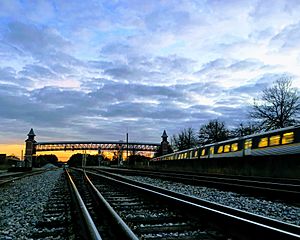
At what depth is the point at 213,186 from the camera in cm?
1477

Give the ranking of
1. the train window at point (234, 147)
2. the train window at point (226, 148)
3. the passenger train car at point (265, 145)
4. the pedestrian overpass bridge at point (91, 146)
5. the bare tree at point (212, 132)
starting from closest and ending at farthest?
1. the passenger train car at point (265, 145)
2. the train window at point (234, 147)
3. the train window at point (226, 148)
4. the bare tree at point (212, 132)
5. the pedestrian overpass bridge at point (91, 146)

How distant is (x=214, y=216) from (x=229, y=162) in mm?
19922

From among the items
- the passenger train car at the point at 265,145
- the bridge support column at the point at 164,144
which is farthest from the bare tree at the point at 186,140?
the passenger train car at the point at 265,145

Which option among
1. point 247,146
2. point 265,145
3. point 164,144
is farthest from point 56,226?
point 164,144

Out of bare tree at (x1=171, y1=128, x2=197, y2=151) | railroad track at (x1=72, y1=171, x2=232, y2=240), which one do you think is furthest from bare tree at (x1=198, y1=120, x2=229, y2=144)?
railroad track at (x1=72, y1=171, x2=232, y2=240)

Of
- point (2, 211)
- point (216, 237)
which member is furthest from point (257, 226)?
point (2, 211)

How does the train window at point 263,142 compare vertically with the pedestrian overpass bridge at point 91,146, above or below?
below

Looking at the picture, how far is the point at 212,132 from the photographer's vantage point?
89.4 m

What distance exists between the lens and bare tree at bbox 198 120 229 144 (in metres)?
→ 87.0

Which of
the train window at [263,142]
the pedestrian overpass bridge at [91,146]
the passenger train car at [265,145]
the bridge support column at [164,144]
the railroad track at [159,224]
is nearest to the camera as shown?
the railroad track at [159,224]

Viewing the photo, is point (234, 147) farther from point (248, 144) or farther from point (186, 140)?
point (186, 140)

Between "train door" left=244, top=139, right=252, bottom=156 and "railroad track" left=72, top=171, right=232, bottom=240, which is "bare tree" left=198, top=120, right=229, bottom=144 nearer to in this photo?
"train door" left=244, top=139, right=252, bottom=156

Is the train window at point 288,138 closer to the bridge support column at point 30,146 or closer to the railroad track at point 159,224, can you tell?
the railroad track at point 159,224

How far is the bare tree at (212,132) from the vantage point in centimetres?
8696
